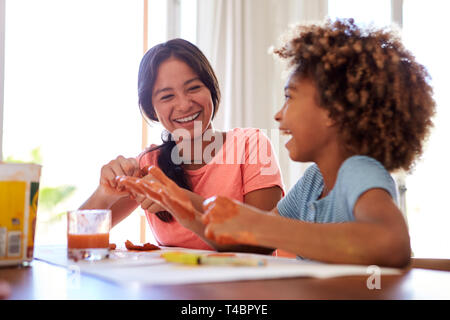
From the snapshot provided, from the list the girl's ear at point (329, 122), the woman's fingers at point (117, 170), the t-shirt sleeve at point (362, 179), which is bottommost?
the t-shirt sleeve at point (362, 179)

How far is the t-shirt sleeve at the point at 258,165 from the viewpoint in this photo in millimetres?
1600

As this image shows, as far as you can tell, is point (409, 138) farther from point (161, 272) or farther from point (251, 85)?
point (251, 85)

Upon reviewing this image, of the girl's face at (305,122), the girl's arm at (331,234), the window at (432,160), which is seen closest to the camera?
the girl's arm at (331,234)

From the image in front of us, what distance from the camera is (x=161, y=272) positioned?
72 centimetres

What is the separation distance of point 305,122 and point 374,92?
15 cm

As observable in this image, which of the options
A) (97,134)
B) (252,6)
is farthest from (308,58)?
(97,134)

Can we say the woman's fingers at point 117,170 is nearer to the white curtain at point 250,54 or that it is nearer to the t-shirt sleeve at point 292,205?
the t-shirt sleeve at point 292,205

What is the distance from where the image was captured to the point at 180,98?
1612 millimetres

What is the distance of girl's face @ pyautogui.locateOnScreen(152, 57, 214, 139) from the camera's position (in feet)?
5.32

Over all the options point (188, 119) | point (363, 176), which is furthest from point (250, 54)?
point (363, 176)

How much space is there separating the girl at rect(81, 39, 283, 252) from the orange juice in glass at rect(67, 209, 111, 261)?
0.58 meters

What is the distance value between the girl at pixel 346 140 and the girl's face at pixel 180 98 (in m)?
0.52

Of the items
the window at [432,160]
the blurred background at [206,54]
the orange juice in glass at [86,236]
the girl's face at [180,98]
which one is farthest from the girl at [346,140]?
the window at [432,160]

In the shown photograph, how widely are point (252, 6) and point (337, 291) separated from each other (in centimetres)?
268
